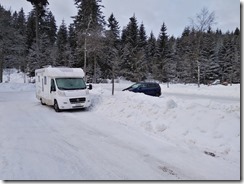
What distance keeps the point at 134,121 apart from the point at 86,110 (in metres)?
4.85

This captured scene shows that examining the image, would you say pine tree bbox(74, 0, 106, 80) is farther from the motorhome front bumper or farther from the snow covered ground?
the snow covered ground

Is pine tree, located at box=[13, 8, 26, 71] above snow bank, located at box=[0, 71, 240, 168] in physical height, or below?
above

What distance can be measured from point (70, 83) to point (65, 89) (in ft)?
2.03

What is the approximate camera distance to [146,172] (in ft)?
17.7

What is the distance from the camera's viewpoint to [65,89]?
49.2ft

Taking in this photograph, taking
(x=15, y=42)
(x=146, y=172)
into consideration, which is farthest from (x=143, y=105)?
(x=15, y=42)

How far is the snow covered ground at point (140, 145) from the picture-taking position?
5238mm

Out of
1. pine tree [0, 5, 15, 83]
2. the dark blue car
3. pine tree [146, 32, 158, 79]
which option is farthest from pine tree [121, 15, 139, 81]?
the dark blue car

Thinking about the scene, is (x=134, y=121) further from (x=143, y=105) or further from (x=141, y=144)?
(x=141, y=144)

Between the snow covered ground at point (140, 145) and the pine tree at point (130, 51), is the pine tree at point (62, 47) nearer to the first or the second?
the pine tree at point (130, 51)

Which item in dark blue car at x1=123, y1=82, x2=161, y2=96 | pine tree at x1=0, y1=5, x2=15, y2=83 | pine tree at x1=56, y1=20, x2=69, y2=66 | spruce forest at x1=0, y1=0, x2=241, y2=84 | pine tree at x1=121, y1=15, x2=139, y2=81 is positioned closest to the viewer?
dark blue car at x1=123, y1=82, x2=161, y2=96

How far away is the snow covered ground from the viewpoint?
5238 mm

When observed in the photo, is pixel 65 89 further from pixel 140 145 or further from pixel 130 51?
pixel 130 51

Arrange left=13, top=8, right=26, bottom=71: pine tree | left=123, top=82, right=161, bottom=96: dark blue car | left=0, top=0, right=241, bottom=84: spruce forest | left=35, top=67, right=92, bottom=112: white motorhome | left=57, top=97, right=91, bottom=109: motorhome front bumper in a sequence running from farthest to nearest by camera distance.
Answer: left=13, top=8, right=26, bottom=71: pine tree, left=0, top=0, right=241, bottom=84: spruce forest, left=123, top=82, right=161, bottom=96: dark blue car, left=35, top=67, right=92, bottom=112: white motorhome, left=57, top=97, right=91, bottom=109: motorhome front bumper
